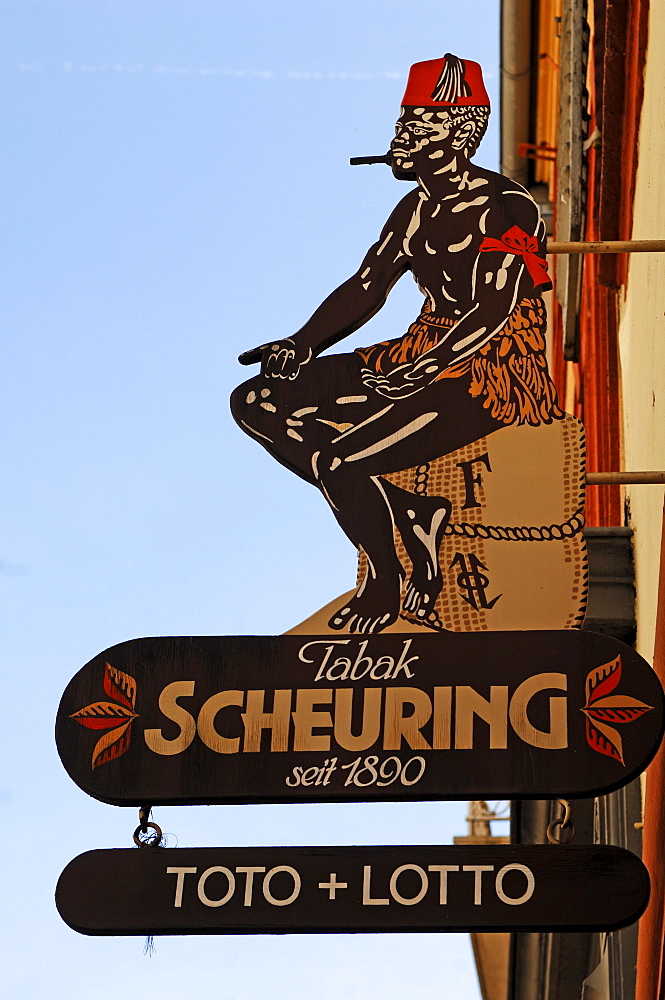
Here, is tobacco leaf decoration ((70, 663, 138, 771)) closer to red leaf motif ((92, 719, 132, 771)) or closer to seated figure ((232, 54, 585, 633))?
red leaf motif ((92, 719, 132, 771))

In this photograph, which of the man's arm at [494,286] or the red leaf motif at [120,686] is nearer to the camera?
the red leaf motif at [120,686]

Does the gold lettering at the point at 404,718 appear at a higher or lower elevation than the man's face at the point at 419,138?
lower

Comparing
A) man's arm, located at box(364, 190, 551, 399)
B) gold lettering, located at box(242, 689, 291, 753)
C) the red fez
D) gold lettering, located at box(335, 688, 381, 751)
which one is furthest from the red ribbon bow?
gold lettering, located at box(242, 689, 291, 753)

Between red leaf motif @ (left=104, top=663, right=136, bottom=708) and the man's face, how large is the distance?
234cm

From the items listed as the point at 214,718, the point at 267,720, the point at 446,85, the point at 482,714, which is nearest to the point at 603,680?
the point at 482,714

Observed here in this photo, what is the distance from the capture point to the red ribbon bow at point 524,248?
5078 mm

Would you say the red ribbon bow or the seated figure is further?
the red ribbon bow

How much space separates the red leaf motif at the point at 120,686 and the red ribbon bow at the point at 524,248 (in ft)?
6.67

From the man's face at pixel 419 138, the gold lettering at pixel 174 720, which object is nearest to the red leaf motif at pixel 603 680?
the gold lettering at pixel 174 720

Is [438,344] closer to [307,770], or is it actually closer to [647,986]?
[307,770]

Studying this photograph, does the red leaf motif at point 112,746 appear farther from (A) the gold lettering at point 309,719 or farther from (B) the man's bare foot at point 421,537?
(B) the man's bare foot at point 421,537

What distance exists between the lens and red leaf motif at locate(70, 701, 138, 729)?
4.23m

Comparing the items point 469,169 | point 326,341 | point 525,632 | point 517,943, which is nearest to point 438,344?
point 326,341

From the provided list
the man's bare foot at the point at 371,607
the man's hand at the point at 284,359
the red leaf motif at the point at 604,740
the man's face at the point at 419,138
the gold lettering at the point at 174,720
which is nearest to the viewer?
the red leaf motif at the point at 604,740
